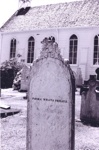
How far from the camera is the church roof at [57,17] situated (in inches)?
878

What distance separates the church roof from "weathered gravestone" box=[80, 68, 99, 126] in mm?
14695

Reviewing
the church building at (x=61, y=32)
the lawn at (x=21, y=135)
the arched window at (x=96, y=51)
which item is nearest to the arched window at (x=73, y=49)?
the church building at (x=61, y=32)

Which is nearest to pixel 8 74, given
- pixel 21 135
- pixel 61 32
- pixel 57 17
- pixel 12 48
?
pixel 12 48

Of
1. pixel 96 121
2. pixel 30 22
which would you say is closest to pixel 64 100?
pixel 96 121

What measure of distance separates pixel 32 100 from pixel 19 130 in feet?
8.66

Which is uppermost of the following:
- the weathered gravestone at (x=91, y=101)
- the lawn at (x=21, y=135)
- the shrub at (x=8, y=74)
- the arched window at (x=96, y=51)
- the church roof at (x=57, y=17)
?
the church roof at (x=57, y=17)

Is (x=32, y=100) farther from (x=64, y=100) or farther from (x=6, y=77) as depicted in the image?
(x=6, y=77)

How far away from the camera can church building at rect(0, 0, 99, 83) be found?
70.3ft

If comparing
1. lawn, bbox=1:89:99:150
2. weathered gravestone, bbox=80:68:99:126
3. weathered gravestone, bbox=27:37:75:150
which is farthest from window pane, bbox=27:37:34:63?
weathered gravestone, bbox=27:37:75:150

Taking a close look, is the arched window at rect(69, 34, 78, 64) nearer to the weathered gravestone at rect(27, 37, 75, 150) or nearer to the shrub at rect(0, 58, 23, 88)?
the shrub at rect(0, 58, 23, 88)

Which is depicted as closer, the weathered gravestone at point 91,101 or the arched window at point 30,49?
the weathered gravestone at point 91,101

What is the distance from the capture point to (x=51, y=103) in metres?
3.82

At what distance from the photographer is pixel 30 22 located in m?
25.5

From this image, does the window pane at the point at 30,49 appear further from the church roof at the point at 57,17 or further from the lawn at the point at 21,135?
the lawn at the point at 21,135
